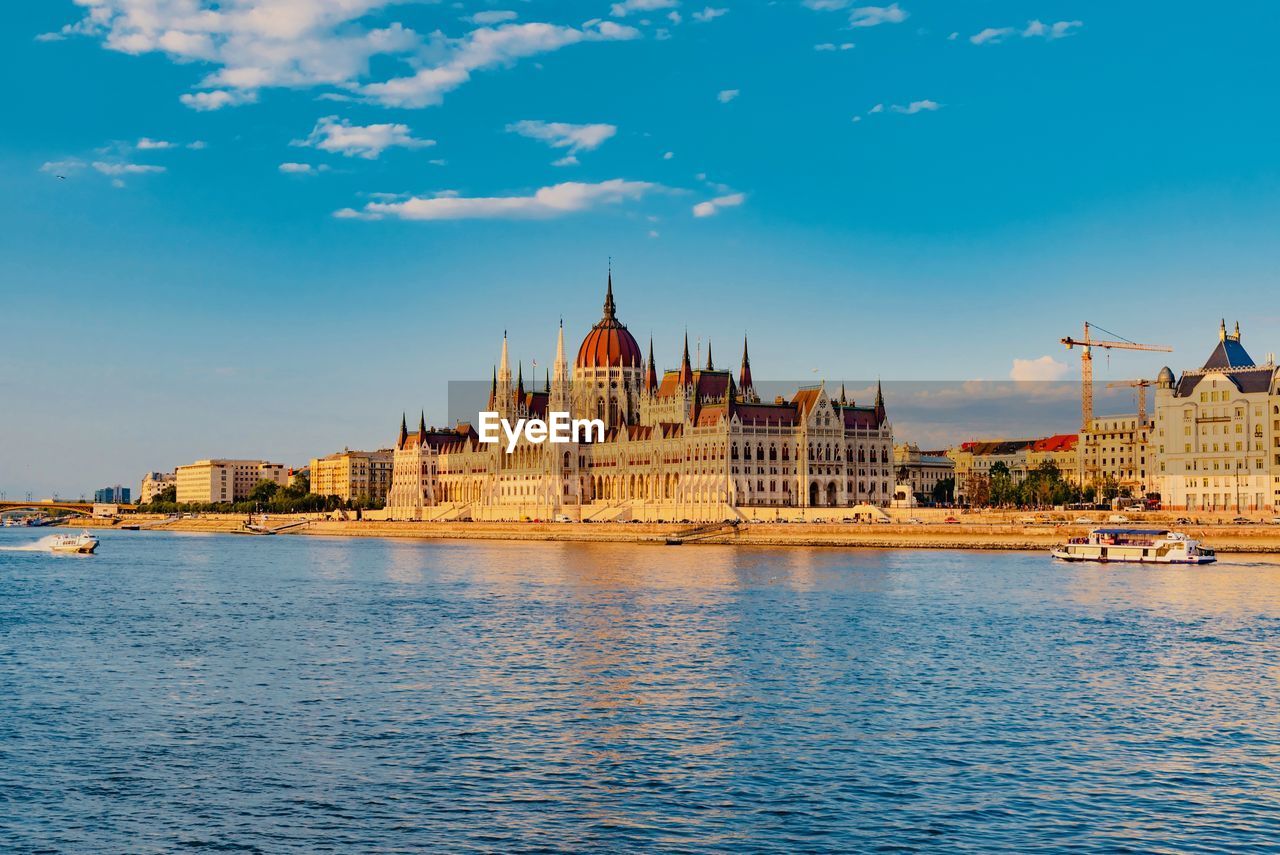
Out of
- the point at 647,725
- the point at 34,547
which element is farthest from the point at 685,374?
the point at 647,725

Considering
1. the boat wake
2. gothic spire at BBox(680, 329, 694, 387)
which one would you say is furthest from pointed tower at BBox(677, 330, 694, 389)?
the boat wake

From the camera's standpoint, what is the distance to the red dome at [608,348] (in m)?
191

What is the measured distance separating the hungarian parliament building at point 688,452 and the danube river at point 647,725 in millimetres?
84028

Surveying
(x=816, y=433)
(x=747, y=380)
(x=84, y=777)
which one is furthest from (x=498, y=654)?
(x=747, y=380)

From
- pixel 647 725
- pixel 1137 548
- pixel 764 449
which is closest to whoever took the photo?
pixel 647 725

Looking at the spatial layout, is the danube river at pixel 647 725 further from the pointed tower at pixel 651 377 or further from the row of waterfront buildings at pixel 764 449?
the pointed tower at pixel 651 377

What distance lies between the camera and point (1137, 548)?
281 feet

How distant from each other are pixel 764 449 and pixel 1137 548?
223 feet

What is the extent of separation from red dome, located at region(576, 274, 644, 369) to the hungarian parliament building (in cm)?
A: 19

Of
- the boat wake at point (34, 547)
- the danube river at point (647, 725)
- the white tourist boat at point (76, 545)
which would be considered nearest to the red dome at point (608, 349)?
the boat wake at point (34, 547)

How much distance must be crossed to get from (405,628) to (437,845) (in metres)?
29.2

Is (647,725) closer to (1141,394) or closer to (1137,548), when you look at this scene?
(1137,548)

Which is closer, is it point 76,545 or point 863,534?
point 863,534

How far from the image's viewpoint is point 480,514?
19525cm
